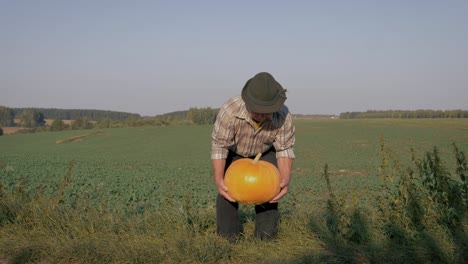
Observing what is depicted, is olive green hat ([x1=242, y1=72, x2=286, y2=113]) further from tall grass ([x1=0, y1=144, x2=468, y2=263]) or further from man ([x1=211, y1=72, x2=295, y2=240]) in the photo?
tall grass ([x1=0, y1=144, x2=468, y2=263])

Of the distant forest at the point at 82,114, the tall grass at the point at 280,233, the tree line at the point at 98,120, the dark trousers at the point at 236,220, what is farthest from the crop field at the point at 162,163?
the distant forest at the point at 82,114

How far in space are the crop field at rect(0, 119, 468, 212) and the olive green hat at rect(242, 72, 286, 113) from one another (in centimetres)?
139

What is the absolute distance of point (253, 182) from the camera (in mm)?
3842

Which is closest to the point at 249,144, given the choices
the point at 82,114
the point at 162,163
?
the point at 162,163

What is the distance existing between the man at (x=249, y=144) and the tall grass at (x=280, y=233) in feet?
0.70

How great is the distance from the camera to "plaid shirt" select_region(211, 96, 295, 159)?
4219mm

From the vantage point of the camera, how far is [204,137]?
196ft

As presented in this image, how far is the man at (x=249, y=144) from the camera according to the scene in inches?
165

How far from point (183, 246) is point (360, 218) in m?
1.83

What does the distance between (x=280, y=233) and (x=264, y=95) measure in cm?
152

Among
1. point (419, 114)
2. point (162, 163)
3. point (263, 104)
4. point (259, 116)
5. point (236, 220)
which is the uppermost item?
point (419, 114)

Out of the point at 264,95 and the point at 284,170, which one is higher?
the point at 264,95

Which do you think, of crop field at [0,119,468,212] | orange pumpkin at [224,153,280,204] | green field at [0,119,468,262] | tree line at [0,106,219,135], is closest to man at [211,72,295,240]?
orange pumpkin at [224,153,280,204]

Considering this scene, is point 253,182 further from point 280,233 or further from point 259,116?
point 280,233
